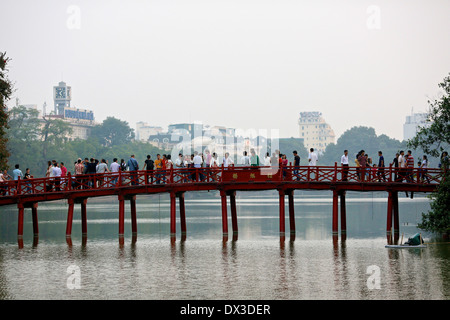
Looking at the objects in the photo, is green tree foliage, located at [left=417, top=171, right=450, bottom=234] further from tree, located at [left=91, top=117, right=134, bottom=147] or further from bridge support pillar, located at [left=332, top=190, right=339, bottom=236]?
tree, located at [left=91, top=117, right=134, bottom=147]

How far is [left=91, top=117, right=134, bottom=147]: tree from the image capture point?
18450 centimetres

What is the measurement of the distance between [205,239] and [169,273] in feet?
49.9

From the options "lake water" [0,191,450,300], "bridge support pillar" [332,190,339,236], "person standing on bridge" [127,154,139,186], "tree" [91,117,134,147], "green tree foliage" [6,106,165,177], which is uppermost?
"tree" [91,117,134,147]

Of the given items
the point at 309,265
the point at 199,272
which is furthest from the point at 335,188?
the point at 199,272

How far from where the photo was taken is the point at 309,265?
2869cm

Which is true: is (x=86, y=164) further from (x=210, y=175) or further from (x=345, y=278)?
(x=345, y=278)

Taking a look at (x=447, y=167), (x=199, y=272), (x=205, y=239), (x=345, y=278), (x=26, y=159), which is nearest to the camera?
(x=345, y=278)

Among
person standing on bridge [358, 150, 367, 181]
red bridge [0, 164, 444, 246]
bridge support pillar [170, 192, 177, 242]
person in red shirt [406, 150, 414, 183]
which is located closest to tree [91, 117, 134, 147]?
bridge support pillar [170, 192, 177, 242]

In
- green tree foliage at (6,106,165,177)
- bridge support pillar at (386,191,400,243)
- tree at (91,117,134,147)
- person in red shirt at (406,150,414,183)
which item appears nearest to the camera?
person in red shirt at (406,150,414,183)

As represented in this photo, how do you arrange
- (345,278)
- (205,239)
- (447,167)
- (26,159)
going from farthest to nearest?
(26,159), (205,239), (447,167), (345,278)

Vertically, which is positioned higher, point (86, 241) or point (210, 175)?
point (210, 175)

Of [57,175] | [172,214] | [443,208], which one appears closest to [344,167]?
[443,208]

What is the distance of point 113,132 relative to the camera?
18588 centimetres

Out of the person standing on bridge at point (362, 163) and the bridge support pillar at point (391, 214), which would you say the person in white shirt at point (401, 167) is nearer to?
the bridge support pillar at point (391, 214)
